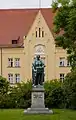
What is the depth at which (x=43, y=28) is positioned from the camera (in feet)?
A: 236

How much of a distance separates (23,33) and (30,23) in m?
2.24

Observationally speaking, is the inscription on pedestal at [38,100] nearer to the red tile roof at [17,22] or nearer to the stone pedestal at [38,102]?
the stone pedestal at [38,102]

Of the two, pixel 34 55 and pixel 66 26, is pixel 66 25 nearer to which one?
pixel 66 26

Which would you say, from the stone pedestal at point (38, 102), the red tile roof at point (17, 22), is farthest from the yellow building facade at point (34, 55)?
the stone pedestal at point (38, 102)

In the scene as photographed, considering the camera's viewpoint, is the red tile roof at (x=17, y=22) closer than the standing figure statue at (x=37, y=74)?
No

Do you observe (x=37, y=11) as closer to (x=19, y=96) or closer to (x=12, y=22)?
(x=12, y=22)

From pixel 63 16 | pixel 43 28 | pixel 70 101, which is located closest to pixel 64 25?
pixel 63 16

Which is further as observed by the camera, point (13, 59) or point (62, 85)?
point (13, 59)

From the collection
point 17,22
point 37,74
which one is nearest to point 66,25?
point 37,74

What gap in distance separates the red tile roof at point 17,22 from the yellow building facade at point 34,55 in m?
1.17

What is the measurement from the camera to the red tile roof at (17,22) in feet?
240

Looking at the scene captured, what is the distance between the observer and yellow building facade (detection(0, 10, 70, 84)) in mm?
72062

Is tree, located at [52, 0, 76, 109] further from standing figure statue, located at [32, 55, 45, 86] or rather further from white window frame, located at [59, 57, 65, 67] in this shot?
white window frame, located at [59, 57, 65, 67]

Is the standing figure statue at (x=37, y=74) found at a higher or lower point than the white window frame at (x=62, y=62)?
lower
